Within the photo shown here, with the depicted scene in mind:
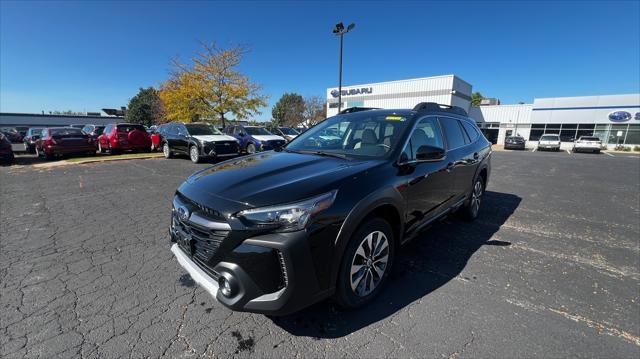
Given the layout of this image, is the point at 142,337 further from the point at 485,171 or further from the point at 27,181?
the point at 27,181

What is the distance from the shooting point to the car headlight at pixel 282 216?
188 cm

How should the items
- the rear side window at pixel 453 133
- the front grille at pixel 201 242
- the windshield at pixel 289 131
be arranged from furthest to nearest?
the windshield at pixel 289 131 < the rear side window at pixel 453 133 < the front grille at pixel 201 242

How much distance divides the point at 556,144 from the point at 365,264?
3206 cm

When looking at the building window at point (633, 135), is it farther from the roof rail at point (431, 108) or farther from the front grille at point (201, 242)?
the front grille at point (201, 242)

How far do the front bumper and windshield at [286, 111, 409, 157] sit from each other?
4.50 ft

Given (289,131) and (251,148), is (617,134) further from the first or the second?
(251,148)

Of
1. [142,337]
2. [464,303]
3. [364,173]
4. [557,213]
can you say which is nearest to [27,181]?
[142,337]

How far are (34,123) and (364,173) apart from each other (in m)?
79.9

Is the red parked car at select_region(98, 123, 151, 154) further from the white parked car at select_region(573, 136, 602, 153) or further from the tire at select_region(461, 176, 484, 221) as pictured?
the white parked car at select_region(573, 136, 602, 153)

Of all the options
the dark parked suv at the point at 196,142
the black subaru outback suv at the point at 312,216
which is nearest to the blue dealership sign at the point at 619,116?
the dark parked suv at the point at 196,142

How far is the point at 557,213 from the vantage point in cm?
Result: 541

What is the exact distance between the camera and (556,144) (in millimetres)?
26141

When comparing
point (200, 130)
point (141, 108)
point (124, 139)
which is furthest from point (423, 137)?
point (141, 108)

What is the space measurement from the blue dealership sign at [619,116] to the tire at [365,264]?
145 ft
